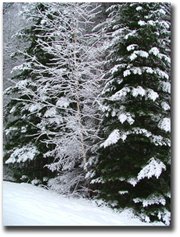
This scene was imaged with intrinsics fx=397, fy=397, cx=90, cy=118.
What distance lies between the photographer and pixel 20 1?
481 cm

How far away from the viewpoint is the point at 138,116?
477cm

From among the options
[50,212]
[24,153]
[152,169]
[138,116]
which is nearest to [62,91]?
[24,153]

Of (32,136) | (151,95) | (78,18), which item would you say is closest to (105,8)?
(78,18)

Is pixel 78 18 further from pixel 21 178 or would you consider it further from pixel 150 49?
pixel 21 178

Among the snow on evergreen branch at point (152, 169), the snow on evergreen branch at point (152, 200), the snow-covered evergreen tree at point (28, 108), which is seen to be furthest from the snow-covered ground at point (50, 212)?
the snow-covered evergreen tree at point (28, 108)

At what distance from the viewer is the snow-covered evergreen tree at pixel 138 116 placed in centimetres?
455

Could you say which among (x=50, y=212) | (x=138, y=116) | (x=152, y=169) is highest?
(x=138, y=116)

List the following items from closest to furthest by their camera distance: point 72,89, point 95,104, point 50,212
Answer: point 50,212
point 95,104
point 72,89

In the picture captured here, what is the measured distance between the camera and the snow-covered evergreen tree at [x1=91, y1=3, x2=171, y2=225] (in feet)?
14.9

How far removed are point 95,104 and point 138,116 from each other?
68cm

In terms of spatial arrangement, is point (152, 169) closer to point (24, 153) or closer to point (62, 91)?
point (62, 91)

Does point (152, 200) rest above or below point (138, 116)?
below

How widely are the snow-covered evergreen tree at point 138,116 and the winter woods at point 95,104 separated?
0.01 m

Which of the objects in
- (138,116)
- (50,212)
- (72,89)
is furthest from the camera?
(72,89)
